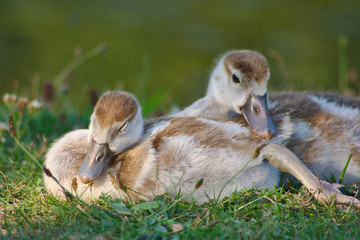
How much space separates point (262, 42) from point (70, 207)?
9303mm

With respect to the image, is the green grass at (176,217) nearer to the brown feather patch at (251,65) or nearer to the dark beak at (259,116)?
the dark beak at (259,116)

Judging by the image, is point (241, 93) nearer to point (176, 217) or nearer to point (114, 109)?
point (114, 109)

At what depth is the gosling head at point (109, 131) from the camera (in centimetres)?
352

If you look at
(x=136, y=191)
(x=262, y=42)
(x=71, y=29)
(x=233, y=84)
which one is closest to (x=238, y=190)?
(x=136, y=191)

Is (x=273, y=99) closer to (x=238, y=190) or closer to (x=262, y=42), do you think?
(x=238, y=190)

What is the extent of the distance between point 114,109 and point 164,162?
1.57 ft

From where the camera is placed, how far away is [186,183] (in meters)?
3.54

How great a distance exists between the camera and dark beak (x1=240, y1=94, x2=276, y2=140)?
383cm

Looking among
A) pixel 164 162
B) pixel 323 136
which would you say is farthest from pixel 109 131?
pixel 323 136

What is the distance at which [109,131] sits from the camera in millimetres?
3586

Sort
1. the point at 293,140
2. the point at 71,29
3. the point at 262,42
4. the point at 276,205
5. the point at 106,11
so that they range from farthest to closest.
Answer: the point at 106,11, the point at 71,29, the point at 262,42, the point at 293,140, the point at 276,205

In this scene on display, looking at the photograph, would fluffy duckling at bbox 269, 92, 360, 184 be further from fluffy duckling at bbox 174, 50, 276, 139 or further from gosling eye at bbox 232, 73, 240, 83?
gosling eye at bbox 232, 73, 240, 83

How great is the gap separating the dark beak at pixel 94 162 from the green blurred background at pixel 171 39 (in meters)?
5.91

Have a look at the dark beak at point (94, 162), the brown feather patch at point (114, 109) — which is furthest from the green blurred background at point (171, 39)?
the dark beak at point (94, 162)
